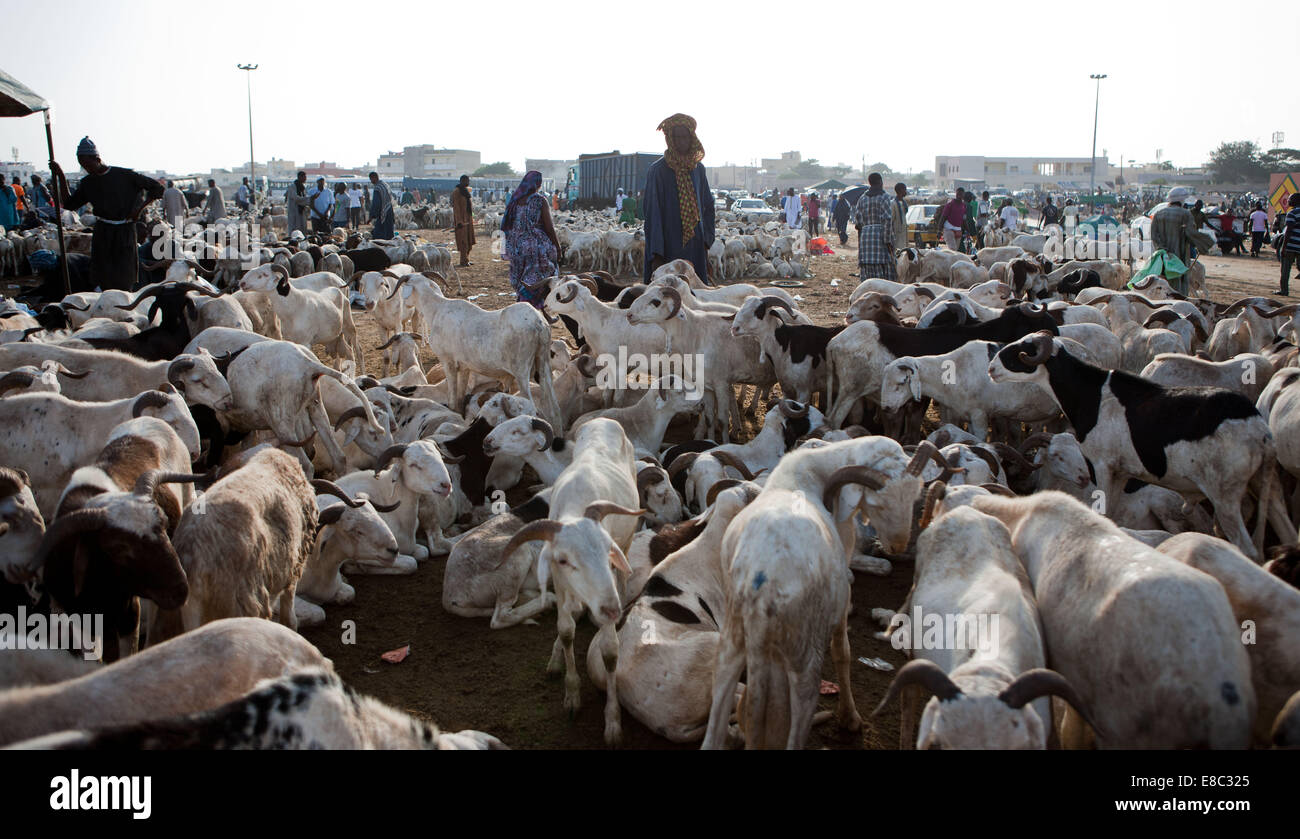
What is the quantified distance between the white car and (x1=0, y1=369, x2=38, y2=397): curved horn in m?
37.3

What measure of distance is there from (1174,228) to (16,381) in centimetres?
1401

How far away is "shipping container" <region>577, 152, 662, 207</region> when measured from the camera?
46.5 meters

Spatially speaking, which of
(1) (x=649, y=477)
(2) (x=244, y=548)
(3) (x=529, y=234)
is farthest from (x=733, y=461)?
(3) (x=529, y=234)

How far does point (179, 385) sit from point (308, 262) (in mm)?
9754

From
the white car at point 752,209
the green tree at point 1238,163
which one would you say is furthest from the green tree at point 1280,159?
the white car at point 752,209

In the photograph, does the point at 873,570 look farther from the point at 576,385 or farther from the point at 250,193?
the point at 250,193

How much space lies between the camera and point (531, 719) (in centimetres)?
438

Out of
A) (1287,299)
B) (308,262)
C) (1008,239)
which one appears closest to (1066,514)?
(308,262)

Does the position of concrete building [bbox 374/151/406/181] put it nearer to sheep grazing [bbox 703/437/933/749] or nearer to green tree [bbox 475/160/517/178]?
green tree [bbox 475/160/517/178]

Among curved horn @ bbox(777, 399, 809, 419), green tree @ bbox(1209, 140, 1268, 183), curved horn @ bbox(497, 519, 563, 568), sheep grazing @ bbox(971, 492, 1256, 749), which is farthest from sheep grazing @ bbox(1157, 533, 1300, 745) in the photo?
green tree @ bbox(1209, 140, 1268, 183)

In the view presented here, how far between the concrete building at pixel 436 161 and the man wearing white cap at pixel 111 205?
10171 centimetres

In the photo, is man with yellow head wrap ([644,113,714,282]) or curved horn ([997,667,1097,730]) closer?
curved horn ([997,667,1097,730])

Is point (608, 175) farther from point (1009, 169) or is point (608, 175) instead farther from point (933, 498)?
point (1009, 169)
